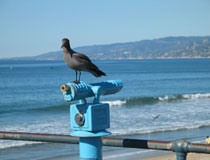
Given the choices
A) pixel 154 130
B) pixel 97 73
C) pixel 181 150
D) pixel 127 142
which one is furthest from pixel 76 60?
pixel 154 130

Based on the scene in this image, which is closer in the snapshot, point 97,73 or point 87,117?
point 87,117

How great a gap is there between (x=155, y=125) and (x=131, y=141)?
1492 cm

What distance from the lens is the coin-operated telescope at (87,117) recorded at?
2186mm

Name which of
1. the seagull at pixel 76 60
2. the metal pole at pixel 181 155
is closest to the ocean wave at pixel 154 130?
the seagull at pixel 76 60

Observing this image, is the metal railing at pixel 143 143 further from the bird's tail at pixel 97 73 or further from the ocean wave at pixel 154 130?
the ocean wave at pixel 154 130

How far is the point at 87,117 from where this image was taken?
2191 millimetres

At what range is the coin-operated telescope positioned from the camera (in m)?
2.19

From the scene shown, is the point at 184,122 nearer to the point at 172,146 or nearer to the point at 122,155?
the point at 122,155

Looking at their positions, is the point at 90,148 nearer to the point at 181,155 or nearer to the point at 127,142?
the point at 127,142

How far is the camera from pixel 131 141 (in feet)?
8.41

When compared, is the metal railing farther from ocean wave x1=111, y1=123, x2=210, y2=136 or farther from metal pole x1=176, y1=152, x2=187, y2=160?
ocean wave x1=111, y1=123, x2=210, y2=136

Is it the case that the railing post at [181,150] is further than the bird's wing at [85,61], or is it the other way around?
the bird's wing at [85,61]

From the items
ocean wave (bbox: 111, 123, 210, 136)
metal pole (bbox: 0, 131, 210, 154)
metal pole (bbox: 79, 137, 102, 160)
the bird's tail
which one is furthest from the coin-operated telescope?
ocean wave (bbox: 111, 123, 210, 136)

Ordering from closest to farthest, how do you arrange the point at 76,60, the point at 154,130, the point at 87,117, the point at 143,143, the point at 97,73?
the point at 87,117 → the point at 143,143 → the point at 97,73 → the point at 76,60 → the point at 154,130
